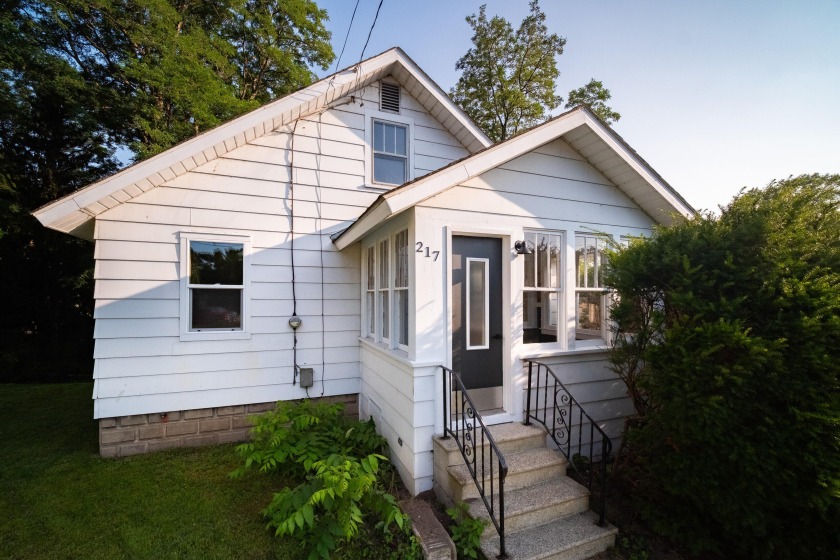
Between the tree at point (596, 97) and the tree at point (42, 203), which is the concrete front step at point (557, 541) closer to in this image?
the tree at point (42, 203)

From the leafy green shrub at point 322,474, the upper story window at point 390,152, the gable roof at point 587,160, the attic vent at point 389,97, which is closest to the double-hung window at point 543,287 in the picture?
the gable roof at point 587,160

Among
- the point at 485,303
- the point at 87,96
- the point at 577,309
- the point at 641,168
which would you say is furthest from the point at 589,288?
the point at 87,96

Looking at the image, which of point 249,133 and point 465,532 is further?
point 249,133

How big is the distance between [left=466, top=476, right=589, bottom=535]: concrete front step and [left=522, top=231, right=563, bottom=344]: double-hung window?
164cm

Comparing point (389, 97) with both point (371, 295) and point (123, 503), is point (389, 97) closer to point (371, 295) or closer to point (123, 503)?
point (371, 295)

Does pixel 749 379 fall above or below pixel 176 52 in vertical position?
below

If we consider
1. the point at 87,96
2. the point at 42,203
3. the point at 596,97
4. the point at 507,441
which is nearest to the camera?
the point at 507,441

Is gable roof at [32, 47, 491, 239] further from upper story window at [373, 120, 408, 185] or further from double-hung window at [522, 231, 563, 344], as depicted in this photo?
double-hung window at [522, 231, 563, 344]

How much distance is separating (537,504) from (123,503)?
4356mm

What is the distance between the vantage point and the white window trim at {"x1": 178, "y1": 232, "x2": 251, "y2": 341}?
5078 millimetres

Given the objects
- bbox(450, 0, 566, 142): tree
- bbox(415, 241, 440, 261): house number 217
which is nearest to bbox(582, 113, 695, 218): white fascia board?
bbox(415, 241, 440, 261): house number 217

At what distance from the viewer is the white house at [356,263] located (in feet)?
13.2

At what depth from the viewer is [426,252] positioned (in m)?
3.81

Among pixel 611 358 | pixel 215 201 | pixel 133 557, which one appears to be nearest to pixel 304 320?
pixel 215 201
